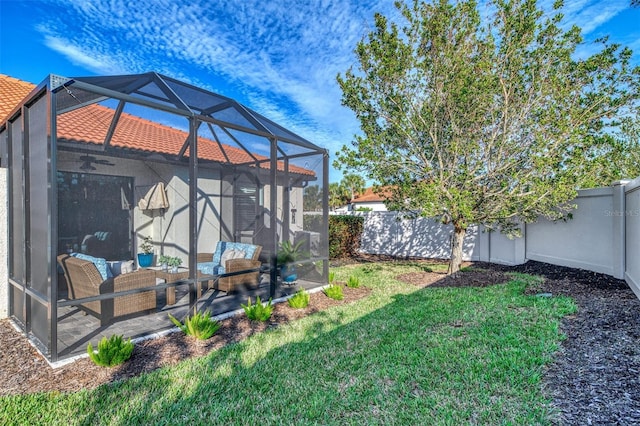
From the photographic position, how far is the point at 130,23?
7.98m

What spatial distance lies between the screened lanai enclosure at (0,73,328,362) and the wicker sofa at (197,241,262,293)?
3 centimetres

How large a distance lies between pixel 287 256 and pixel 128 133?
14.6 feet

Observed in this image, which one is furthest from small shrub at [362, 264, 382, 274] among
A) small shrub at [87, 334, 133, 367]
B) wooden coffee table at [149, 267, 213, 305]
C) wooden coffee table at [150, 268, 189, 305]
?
small shrub at [87, 334, 133, 367]

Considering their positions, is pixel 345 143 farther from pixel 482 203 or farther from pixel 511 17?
pixel 511 17

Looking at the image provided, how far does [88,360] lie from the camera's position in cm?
402

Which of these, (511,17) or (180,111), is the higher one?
(511,17)

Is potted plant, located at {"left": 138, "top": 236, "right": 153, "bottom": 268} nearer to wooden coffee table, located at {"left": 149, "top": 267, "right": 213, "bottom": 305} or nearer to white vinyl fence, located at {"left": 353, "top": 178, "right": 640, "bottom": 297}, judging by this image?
wooden coffee table, located at {"left": 149, "top": 267, "right": 213, "bottom": 305}

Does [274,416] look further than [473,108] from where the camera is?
No

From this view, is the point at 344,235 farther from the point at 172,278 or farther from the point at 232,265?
the point at 172,278

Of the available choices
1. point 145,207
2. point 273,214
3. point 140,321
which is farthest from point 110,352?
point 145,207

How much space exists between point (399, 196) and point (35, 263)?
7340 millimetres

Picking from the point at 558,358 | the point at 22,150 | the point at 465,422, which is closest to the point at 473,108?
the point at 558,358

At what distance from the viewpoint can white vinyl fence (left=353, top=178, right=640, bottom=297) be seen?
21.3 feet

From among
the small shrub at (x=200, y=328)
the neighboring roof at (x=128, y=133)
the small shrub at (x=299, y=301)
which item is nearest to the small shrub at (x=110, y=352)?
the small shrub at (x=200, y=328)
